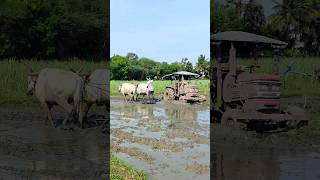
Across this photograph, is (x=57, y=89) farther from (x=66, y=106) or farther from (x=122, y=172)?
(x=122, y=172)

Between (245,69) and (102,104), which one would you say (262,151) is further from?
(102,104)

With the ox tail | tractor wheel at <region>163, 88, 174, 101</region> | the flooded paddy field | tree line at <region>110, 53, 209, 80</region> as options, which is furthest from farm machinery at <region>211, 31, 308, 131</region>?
the ox tail

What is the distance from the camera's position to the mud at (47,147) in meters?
6.28

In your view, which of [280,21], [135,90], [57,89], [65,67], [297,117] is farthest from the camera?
[135,90]

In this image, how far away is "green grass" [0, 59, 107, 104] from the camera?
250 inches

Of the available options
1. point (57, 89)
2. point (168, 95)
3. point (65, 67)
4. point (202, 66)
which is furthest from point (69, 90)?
point (202, 66)

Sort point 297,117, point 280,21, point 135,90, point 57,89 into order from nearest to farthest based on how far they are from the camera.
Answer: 1. point 297,117
2. point 280,21
3. point 57,89
4. point 135,90

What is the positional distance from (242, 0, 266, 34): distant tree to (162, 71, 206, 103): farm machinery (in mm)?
1074

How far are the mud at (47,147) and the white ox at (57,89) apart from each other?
0.44ft

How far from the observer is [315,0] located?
6.13 meters

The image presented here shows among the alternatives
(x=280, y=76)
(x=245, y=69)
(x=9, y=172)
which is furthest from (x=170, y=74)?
(x=9, y=172)

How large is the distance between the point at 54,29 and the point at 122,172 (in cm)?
243

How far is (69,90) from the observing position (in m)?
6.56

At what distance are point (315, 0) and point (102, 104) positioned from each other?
3.29m
